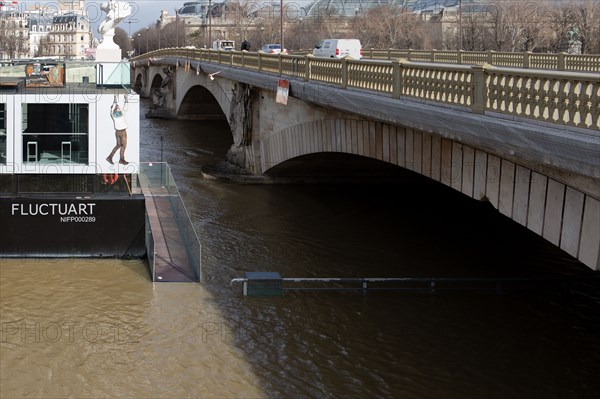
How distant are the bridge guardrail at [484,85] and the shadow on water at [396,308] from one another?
387cm

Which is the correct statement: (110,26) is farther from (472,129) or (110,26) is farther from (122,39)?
(122,39)

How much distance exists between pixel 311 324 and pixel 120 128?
25.2 ft

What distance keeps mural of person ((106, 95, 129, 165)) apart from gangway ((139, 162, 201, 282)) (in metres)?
1.25

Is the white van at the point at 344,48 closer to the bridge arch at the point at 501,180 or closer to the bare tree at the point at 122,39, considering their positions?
the bridge arch at the point at 501,180

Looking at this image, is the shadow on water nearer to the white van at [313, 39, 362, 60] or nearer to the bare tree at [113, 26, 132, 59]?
the white van at [313, 39, 362, 60]

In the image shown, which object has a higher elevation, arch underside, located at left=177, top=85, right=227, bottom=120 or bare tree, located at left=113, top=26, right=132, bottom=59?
bare tree, located at left=113, top=26, right=132, bottom=59

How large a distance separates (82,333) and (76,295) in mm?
2204

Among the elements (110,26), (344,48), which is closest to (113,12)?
(110,26)

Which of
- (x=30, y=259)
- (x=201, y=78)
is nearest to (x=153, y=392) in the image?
(x=30, y=259)

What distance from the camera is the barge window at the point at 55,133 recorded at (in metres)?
21.0

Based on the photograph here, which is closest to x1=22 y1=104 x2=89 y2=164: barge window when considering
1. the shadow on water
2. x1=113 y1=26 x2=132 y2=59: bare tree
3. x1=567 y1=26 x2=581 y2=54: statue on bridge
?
the shadow on water

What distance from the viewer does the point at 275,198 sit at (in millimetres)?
28906

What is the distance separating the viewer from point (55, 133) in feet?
69.3

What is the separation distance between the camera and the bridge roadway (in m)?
10.9
